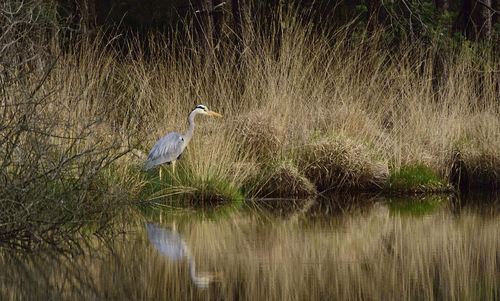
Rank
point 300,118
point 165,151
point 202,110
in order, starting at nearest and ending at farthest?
point 165,151 → point 202,110 → point 300,118

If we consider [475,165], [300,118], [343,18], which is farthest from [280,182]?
[343,18]

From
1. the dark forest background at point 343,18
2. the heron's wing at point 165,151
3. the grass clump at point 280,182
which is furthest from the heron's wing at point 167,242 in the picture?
the dark forest background at point 343,18

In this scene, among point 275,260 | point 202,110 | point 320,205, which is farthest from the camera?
point 202,110

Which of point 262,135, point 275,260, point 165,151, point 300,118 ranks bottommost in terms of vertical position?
point 275,260

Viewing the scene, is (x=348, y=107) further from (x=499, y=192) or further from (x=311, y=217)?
(x=311, y=217)

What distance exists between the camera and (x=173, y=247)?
733cm

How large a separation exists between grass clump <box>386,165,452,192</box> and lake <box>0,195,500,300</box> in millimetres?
2195

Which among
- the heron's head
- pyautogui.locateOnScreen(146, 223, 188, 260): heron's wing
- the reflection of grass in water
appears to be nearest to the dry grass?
the heron's head

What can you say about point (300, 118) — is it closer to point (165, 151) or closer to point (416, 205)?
point (416, 205)

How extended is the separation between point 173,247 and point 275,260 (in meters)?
0.95

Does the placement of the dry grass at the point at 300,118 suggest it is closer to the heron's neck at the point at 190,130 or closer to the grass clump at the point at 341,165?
the grass clump at the point at 341,165

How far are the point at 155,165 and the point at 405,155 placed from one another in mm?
3488

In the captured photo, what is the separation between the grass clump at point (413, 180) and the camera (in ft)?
39.7

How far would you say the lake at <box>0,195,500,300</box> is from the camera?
221 inches
